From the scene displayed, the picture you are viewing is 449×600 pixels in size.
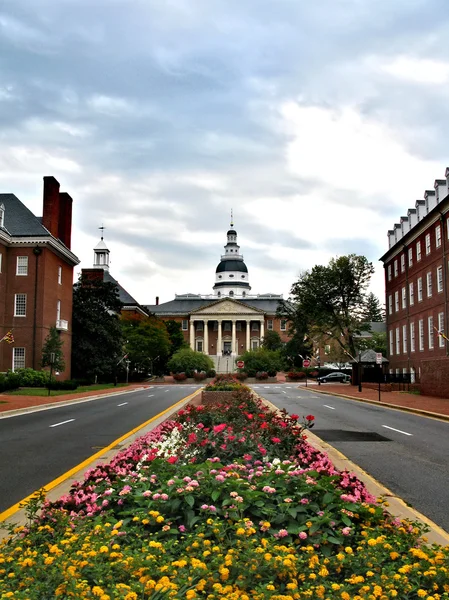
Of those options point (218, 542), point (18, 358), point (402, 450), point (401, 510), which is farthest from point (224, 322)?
point (218, 542)

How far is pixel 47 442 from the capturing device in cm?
1426

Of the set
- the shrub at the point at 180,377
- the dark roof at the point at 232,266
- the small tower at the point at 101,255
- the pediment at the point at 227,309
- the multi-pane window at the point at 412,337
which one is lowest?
the shrub at the point at 180,377

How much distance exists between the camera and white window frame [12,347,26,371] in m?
47.2

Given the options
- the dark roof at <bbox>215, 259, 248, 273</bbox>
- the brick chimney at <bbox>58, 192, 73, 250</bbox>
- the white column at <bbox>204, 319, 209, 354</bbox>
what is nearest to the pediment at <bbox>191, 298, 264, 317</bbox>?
the white column at <bbox>204, 319, 209, 354</bbox>

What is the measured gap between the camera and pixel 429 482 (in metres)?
9.50

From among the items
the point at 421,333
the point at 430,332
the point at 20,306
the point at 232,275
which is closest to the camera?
the point at 20,306

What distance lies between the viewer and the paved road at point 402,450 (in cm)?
847

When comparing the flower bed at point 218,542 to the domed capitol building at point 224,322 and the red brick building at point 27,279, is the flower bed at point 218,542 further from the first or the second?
the domed capitol building at point 224,322

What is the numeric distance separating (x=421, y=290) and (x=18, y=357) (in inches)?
1346

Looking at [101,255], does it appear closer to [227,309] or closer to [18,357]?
[227,309]

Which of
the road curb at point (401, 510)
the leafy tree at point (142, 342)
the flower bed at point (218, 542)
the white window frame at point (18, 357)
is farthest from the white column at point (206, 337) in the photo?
the flower bed at point (218, 542)

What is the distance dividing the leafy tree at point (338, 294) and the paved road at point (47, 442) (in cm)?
4444

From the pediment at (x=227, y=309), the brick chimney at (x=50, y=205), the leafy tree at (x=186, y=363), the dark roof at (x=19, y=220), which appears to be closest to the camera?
the dark roof at (x=19, y=220)

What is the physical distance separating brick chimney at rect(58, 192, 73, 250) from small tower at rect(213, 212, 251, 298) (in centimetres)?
10123
